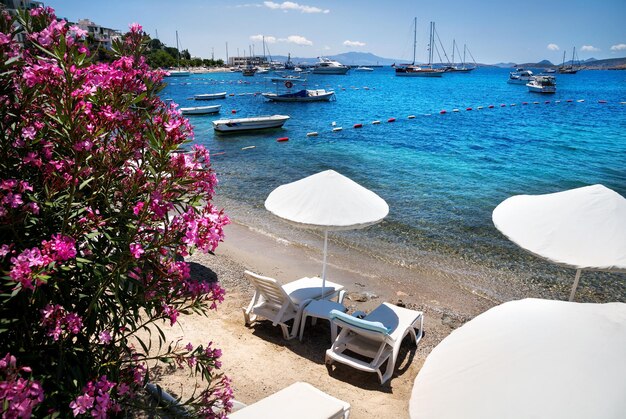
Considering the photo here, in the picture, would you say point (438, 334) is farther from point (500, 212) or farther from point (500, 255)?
point (500, 255)

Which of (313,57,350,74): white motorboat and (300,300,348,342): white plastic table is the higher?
(313,57,350,74): white motorboat

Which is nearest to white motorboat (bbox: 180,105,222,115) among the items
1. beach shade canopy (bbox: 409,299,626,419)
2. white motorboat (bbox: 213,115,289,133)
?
white motorboat (bbox: 213,115,289,133)

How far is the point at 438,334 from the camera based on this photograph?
8070mm

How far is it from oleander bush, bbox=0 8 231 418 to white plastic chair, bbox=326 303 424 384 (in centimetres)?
394

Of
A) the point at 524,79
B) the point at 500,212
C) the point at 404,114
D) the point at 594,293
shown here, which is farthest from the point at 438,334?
the point at 524,79

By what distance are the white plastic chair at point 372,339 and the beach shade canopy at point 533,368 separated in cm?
332

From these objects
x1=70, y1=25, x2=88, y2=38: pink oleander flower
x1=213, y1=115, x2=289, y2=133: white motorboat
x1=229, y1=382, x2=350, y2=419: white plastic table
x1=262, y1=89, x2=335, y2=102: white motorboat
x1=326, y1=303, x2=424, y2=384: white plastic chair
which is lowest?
x1=326, y1=303, x2=424, y2=384: white plastic chair

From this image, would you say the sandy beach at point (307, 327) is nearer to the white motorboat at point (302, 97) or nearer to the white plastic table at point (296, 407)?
the white plastic table at point (296, 407)

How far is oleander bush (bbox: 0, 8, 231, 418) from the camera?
2.33 metres

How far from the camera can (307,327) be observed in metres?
7.92

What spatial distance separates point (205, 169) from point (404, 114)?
163 ft

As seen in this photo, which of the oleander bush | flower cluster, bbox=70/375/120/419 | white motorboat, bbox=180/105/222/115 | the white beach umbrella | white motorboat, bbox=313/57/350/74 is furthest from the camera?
white motorboat, bbox=313/57/350/74

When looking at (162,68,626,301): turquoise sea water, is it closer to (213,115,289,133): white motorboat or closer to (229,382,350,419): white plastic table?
(213,115,289,133): white motorboat

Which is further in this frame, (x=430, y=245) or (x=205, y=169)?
(x=430, y=245)
